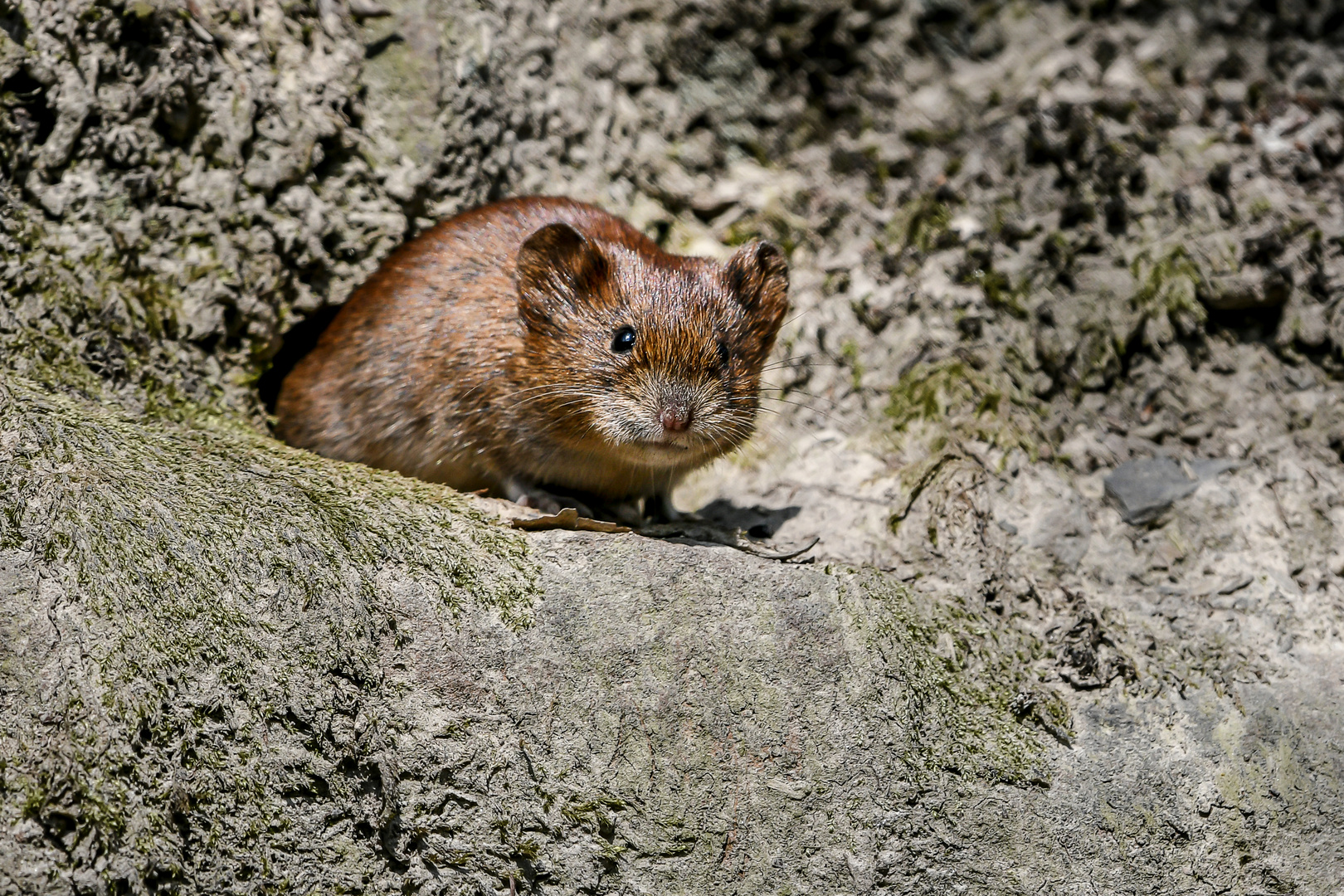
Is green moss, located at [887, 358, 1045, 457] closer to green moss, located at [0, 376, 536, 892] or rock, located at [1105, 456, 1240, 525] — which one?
rock, located at [1105, 456, 1240, 525]

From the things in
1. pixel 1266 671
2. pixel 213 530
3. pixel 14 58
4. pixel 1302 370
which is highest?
pixel 14 58

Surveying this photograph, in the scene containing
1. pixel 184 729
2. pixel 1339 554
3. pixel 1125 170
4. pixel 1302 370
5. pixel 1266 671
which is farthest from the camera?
pixel 1125 170

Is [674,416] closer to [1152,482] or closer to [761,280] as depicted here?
[761,280]

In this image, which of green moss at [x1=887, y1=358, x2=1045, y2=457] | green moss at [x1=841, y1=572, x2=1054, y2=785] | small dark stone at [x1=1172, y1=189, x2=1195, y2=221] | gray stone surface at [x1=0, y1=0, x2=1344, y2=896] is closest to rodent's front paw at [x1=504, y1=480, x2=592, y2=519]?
gray stone surface at [x1=0, y1=0, x2=1344, y2=896]

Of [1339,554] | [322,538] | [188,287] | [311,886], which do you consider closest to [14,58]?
[188,287]

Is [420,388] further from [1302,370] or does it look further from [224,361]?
[1302,370]

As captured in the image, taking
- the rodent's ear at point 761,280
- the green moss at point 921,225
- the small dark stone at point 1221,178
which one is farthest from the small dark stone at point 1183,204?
the rodent's ear at point 761,280

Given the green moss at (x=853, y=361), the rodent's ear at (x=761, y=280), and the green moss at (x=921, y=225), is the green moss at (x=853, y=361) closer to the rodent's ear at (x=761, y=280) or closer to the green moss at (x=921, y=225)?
the green moss at (x=921, y=225)
